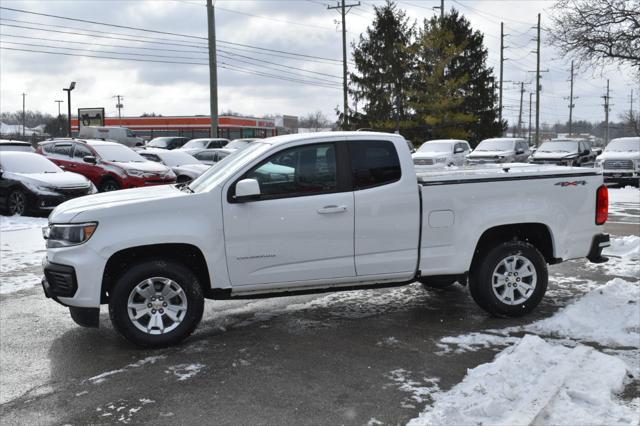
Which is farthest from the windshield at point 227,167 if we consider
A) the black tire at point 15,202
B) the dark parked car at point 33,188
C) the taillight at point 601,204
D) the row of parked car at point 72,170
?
the black tire at point 15,202

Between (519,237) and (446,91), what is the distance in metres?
41.4

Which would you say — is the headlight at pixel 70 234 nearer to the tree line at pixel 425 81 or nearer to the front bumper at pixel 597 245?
the front bumper at pixel 597 245

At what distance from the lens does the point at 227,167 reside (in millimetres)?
5996

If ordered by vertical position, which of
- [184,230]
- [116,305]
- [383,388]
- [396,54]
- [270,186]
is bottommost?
[383,388]

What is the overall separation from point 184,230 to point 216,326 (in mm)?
1231

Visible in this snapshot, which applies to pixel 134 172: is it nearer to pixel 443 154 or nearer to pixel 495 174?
pixel 495 174

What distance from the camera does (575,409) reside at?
12.8 feet

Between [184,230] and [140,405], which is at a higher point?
[184,230]

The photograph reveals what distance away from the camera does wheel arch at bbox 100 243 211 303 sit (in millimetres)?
5352

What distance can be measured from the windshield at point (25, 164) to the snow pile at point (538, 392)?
1289 centimetres

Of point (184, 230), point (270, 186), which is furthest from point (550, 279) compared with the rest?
point (184, 230)

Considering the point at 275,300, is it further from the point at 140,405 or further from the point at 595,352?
the point at 595,352

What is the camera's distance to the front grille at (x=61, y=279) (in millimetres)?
5180

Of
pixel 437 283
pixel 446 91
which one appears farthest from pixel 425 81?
pixel 437 283
